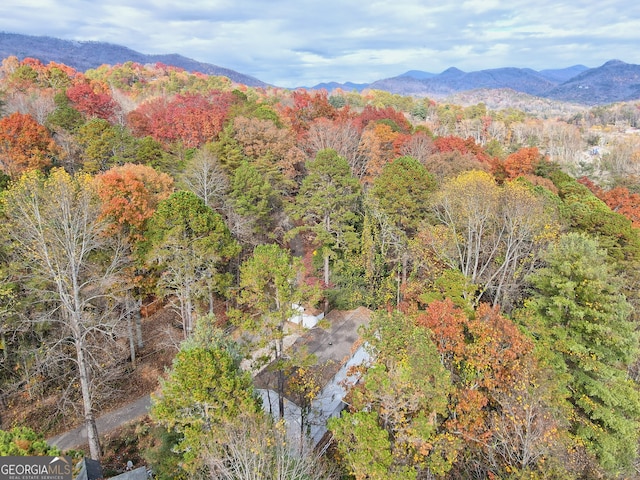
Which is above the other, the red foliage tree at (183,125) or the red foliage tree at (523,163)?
the red foliage tree at (183,125)

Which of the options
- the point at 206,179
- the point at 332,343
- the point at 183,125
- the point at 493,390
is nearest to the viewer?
the point at 493,390

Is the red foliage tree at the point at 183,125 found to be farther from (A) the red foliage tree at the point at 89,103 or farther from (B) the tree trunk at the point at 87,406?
(B) the tree trunk at the point at 87,406

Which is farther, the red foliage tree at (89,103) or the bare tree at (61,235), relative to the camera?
the red foliage tree at (89,103)

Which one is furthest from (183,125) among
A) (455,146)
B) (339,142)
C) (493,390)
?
(493,390)

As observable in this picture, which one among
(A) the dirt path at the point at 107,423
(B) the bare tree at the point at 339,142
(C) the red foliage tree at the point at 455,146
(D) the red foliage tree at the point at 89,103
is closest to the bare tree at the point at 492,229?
(B) the bare tree at the point at 339,142

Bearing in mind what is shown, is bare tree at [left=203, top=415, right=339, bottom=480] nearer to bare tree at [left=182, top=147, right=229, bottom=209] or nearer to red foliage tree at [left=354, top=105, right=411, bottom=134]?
bare tree at [left=182, top=147, right=229, bottom=209]

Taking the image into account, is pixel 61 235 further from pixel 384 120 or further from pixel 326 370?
pixel 384 120
